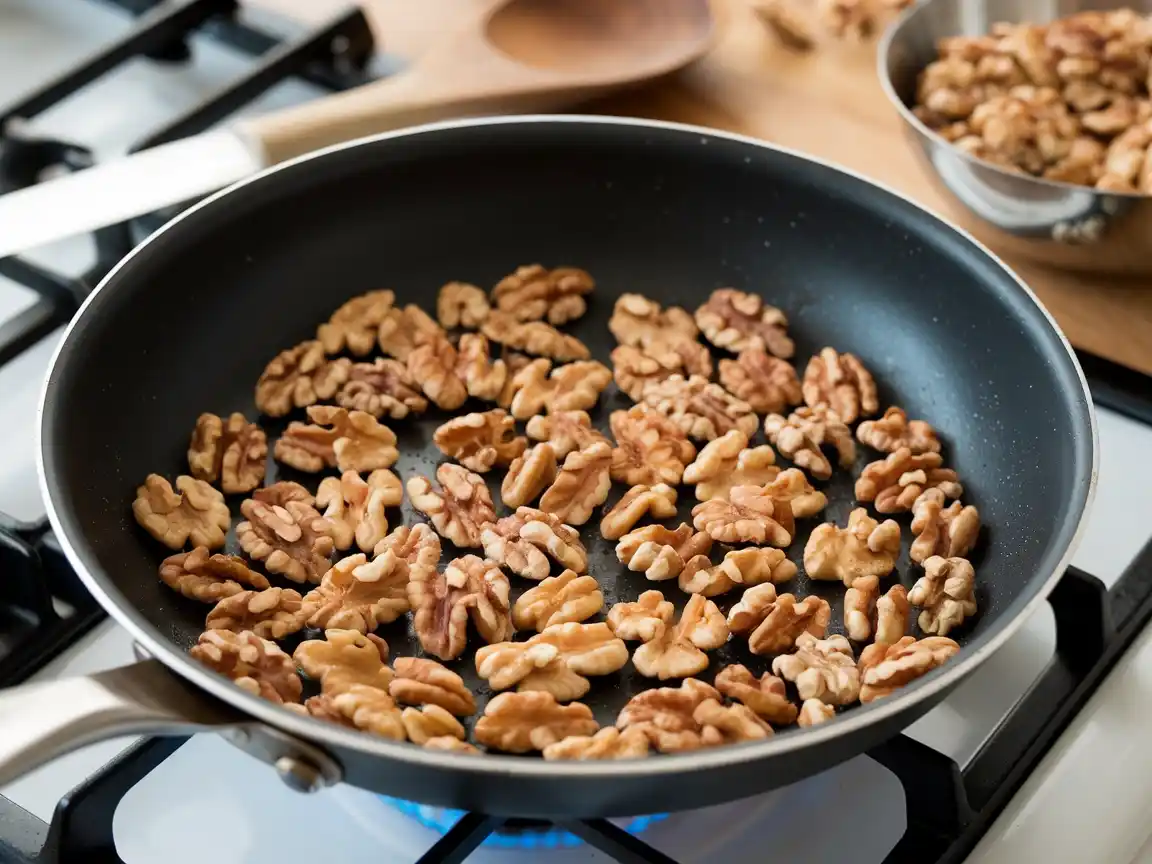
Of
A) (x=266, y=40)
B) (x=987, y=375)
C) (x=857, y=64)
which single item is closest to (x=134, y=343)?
(x=266, y=40)

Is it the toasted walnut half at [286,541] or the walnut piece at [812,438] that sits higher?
the toasted walnut half at [286,541]

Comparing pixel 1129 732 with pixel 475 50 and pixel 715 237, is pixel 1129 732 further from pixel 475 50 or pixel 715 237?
pixel 475 50

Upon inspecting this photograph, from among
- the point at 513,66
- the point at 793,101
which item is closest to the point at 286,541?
the point at 513,66

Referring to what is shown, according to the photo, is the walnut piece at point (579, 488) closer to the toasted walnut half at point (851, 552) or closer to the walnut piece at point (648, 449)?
the walnut piece at point (648, 449)

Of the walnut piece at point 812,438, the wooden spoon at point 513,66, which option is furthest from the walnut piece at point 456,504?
the wooden spoon at point 513,66

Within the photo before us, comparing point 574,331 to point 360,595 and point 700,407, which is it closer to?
point 700,407

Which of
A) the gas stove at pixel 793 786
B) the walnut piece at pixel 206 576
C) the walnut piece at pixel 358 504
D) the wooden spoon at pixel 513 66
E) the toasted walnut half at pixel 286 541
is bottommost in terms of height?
the gas stove at pixel 793 786
